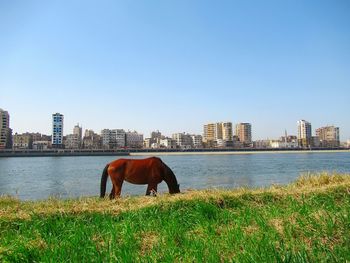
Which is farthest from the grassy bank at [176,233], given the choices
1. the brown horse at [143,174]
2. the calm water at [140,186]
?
the calm water at [140,186]

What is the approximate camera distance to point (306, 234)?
5.41 metres

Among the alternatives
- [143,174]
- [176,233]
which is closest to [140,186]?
[143,174]

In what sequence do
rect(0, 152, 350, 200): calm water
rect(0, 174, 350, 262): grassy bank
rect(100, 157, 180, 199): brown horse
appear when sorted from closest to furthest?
rect(0, 174, 350, 262): grassy bank
rect(100, 157, 180, 199): brown horse
rect(0, 152, 350, 200): calm water

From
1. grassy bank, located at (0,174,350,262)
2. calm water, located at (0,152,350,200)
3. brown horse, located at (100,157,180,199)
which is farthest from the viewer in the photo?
calm water, located at (0,152,350,200)

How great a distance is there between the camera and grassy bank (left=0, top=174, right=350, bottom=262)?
15.7ft

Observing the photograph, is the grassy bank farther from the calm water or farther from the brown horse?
the calm water

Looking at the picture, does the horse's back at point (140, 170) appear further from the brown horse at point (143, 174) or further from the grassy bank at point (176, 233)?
the grassy bank at point (176, 233)

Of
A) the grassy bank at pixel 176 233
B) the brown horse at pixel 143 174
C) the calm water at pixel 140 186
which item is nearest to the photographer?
the grassy bank at pixel 176 233

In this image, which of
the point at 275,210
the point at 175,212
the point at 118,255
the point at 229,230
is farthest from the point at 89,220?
the point at 275,210

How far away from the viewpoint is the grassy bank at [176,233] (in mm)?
4789

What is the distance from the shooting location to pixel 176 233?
6113 mm

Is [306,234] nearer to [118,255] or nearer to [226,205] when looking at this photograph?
[118,255]

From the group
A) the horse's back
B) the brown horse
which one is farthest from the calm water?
the horse's back

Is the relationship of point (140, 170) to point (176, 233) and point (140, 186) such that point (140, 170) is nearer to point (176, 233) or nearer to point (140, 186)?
point (176, 233)
